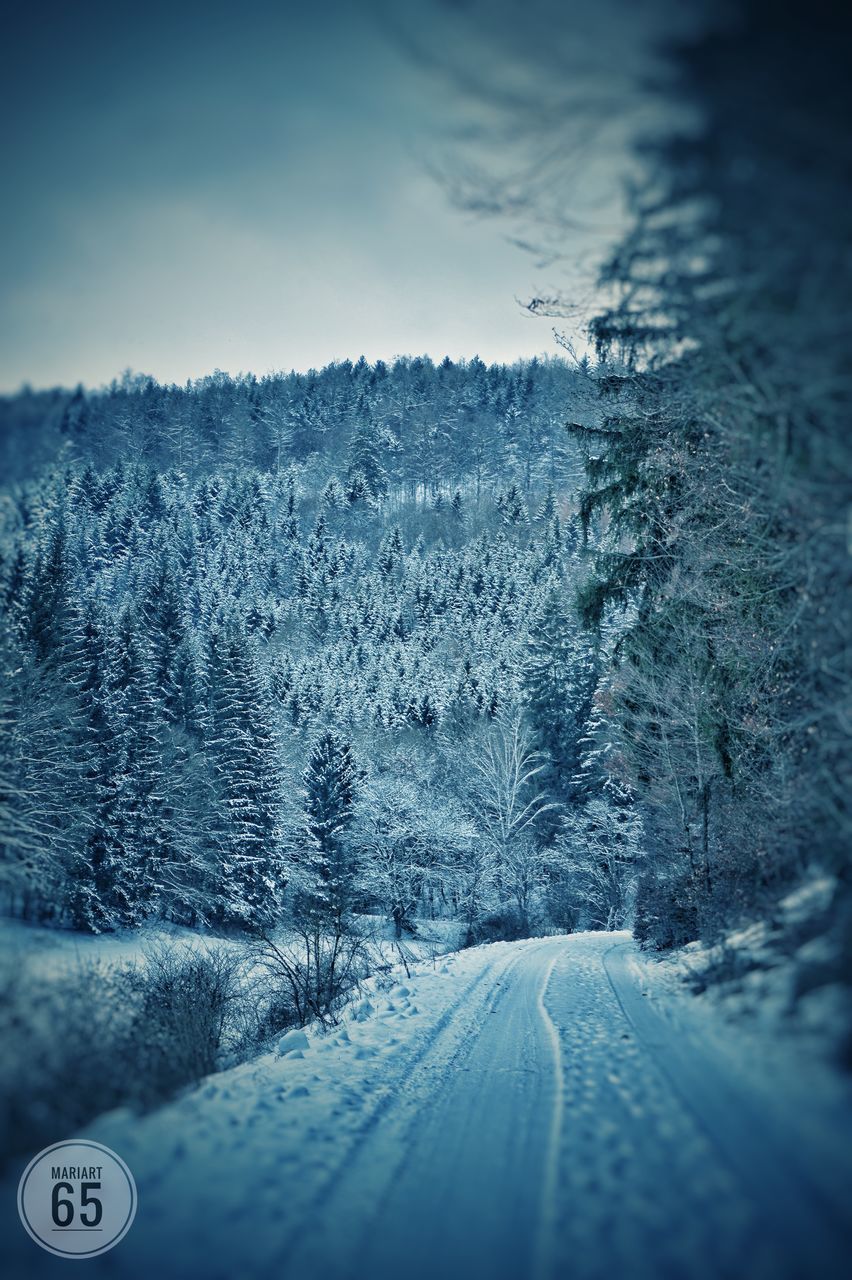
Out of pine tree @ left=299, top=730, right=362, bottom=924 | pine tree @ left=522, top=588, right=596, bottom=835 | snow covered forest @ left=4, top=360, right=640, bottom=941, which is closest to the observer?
snow covered forest @ left=4, top=360, right=640, bottom=941

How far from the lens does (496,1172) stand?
329cm

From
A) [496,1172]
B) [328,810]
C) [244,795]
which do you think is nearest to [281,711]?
[328,810]

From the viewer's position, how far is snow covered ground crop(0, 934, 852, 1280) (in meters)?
2.40

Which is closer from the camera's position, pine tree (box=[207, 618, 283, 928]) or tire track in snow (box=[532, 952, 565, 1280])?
tire track in snow (box=[532, 952, 565, 1280])

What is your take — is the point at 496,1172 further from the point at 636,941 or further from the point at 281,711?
the point at 281,711

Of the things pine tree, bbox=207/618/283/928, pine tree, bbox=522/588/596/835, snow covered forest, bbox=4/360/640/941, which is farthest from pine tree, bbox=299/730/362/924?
pine tree, bbox=522/588/596/835

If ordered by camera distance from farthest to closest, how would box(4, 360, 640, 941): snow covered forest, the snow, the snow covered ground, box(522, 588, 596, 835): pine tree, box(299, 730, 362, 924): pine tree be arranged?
1. box(522, 588, 596, 835): pine tree
2. box(299, 730, 362, 924): pine tree
3. box(4, 360, 640, 941): snow covered forest
4. the snow
5. the snow covered ground

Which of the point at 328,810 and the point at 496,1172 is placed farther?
the point at 328,810

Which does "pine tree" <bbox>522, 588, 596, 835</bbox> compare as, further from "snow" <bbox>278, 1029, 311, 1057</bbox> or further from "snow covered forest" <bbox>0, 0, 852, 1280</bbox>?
"snow" <bbox>278, 1029, 311, 1057</bbox>

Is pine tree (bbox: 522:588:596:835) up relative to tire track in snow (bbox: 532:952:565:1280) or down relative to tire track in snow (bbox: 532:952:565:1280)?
up

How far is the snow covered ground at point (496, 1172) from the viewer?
2400 millimetres

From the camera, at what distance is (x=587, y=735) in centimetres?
3441

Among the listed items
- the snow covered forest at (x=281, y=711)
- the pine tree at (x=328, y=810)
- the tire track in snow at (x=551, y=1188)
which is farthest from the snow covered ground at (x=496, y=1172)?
the pine tree at (x=328, y=810)

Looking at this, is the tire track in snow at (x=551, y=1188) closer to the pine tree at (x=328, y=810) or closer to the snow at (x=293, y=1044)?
the snow at (x=293, y=1044)
